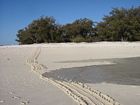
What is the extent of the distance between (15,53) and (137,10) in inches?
1041

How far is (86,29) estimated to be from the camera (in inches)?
2028

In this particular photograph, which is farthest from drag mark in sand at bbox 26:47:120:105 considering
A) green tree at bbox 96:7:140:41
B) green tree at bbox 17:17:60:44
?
green tree at bbox 17:17:60:44

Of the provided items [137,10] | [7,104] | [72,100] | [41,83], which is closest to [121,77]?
[41,83]

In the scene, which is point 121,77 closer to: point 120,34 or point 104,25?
point 120,34

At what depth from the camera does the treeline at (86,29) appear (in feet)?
147

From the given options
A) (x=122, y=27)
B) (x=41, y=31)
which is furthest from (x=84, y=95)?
(x=41, y=31)

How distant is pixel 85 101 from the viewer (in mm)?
8070

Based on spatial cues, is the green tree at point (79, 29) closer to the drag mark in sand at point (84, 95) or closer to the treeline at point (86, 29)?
the treeline at point (86, 29)

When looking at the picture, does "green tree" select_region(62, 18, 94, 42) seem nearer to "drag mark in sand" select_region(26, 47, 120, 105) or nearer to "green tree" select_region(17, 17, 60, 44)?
"green tree" select_region(17, 17, 60, 44)

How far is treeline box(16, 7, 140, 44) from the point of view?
44.9 metres

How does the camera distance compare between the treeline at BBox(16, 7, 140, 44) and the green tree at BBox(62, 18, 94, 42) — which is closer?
the treeline at BBox(16, 7, 140, 44)

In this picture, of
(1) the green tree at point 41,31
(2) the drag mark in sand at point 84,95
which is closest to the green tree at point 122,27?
(1) the green tree at point 41,31

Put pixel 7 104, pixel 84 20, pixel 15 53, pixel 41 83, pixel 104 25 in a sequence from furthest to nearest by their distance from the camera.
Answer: pixel 84 20
pixel 104 25
pixel 15 53
pixel 41 83
pixel 7 104

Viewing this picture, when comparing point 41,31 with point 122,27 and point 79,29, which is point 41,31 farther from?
point 122,27
